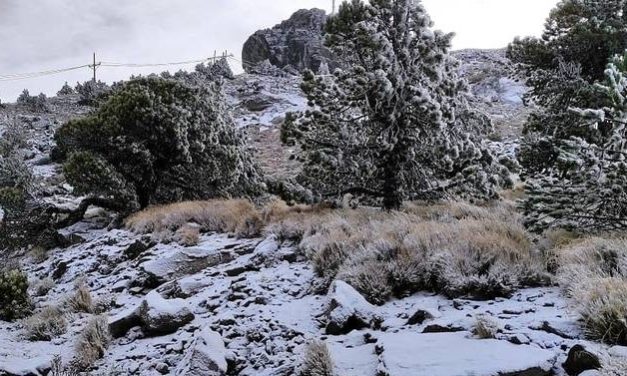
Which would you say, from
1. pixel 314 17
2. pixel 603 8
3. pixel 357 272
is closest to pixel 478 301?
pixel 357 272

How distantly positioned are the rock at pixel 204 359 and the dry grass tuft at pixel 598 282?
3.52 meters

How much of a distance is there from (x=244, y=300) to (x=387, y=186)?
18.4ft

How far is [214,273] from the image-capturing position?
8.48 meters

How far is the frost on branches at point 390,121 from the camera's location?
36.2 ft

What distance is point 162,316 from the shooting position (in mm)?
6664

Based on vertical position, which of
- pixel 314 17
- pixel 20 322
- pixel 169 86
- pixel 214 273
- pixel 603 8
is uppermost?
pixel 314 17

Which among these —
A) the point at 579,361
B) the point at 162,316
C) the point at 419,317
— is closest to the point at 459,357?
the point at 579,361

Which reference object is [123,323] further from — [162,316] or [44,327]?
[44,327]

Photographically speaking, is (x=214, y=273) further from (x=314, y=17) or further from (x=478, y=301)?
(x=314, y=17)

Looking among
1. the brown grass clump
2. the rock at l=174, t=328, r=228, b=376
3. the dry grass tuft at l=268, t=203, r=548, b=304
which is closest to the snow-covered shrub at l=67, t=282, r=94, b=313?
the brown grass clump

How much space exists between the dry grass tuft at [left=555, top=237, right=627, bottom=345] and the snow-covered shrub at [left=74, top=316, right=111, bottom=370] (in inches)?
214

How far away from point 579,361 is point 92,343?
548 centimetres

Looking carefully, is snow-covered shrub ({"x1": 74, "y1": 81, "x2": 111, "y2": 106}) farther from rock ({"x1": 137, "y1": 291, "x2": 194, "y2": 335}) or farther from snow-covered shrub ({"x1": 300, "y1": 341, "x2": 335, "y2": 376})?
snow-covered shrub ({"x1": 300, "y1": 341, "x2": 335, "y2": 376})

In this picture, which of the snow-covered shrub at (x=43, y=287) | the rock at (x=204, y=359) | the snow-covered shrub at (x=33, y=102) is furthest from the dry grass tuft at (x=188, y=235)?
the snow-covered shrub at (x=33, y=102)
